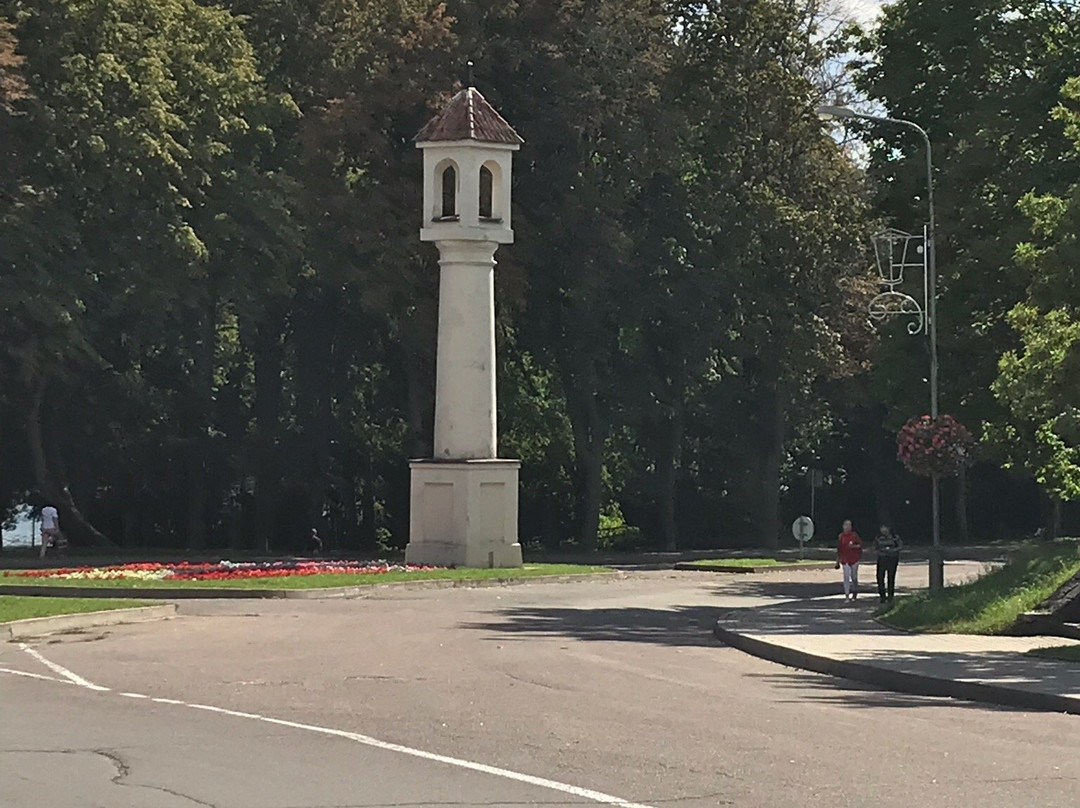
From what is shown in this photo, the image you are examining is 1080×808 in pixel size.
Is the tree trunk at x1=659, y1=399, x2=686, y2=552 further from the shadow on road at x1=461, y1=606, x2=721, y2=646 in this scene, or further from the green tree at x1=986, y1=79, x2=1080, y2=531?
the green tree at x1=986, y1=79, x2=1080, y2=531

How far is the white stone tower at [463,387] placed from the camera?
4806 cm

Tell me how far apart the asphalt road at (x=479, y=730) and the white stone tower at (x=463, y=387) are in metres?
19.7

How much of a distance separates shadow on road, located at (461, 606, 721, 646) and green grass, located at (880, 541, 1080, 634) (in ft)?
10.4

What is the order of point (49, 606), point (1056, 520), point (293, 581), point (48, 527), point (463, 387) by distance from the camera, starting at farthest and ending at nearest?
point (1056, 520) < point (48, 527) < point (463, 387) < point (293, 581) < point (49, 606)

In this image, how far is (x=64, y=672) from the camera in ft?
72.1

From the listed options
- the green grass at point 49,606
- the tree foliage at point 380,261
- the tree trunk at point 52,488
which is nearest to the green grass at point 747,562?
the tree foliage at point 380,261

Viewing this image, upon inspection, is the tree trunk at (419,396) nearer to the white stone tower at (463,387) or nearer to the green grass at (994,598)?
the white stone tower at (463,387)

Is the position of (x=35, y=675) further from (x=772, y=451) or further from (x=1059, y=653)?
(x=772, y=451)

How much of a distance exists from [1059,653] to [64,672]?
37.0ft

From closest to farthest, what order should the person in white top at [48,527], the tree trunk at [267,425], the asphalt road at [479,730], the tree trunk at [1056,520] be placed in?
the asphalt road at [479,730] → the person in white top at [48,527] → the tree trunk at [267,425] → the tree trunk at [1056,520]

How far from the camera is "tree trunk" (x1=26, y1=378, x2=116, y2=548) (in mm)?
58531

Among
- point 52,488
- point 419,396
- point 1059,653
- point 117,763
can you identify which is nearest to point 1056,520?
point 419,396

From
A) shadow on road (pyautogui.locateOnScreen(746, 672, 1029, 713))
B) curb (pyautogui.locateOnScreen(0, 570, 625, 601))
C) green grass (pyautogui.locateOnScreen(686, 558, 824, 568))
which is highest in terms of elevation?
green grass (pyautogui.locateOnScreen(686, 558, 824, 568))

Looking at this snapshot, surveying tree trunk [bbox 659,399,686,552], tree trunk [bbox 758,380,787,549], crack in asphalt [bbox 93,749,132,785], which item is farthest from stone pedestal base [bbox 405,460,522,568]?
crack in asphalt [bbox 93,749,132,785]
